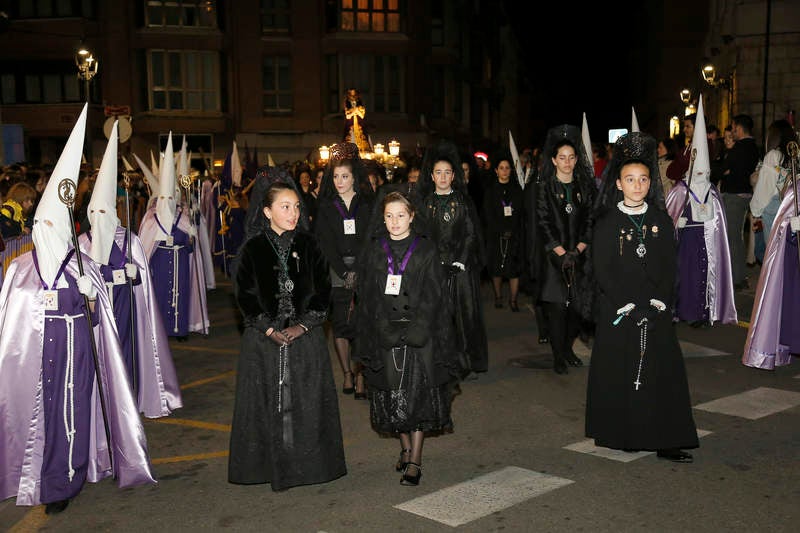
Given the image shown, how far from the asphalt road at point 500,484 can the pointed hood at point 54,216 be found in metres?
1.57

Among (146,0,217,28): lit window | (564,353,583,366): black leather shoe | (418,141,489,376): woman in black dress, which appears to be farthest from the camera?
(146,0,217,28): lit window

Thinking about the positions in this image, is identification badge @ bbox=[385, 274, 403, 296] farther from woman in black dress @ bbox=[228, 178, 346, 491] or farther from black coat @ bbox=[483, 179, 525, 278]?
black coat @ bbox=[483, 179, 525, 278]

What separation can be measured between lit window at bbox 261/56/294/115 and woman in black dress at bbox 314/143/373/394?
99.3ft

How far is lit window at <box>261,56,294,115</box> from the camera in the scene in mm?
37375

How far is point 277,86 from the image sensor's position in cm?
3747

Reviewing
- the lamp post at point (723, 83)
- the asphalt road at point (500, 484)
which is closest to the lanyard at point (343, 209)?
the asphalt road at point (500, 484)

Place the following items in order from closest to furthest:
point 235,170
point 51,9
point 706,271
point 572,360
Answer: point 572,360 → point 706,271 → point 235,170 → point 51,9

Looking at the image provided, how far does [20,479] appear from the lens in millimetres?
5395

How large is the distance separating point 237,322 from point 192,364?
8.09 ft

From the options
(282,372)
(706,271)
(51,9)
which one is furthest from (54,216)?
(51,9)

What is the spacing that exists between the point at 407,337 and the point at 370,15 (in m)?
33.6

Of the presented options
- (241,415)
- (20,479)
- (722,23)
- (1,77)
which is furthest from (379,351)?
(1,77)

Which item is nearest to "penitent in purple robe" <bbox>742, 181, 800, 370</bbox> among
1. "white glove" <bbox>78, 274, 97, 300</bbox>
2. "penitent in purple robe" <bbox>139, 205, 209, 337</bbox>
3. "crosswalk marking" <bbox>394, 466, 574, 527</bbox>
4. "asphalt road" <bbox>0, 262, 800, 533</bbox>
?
"asphalt road" <bbox>0, 262, 800, 533</bbox>

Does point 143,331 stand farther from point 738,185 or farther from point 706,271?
point 738,185
